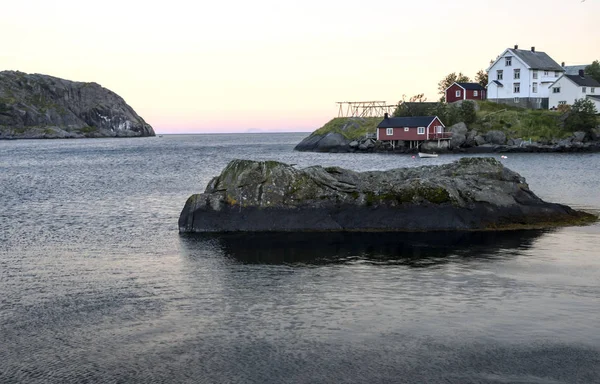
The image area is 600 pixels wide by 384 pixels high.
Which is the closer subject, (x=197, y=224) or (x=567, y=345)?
(x=567, y=345)

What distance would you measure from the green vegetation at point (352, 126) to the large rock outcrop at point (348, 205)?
3820 inches

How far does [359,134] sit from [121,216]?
98.0 metres

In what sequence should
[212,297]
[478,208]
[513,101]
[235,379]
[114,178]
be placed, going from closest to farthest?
[235,379] < [212,297] < [478,208] < [114,178] < [513,101]

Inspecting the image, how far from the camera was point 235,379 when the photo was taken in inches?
562

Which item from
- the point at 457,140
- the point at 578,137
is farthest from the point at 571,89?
the point at 457,140

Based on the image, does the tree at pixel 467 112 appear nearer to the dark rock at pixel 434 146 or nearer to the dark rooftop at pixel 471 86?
the dark rock at pixel 434 146

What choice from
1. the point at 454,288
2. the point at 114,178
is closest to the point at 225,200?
the point at 454,288

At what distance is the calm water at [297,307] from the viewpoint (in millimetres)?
14852

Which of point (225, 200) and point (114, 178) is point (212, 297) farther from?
point (114, 178)

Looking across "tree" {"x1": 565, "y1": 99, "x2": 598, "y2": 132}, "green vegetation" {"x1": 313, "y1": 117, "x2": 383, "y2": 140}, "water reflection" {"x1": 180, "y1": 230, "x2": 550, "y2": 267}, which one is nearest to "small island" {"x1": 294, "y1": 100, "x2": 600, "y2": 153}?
"tree" {"x1": 565, "y1": 99, "x2": 598, "y2": 132}

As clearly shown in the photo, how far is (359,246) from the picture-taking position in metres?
29.4

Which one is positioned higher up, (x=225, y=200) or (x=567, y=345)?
(x=225, y=200)

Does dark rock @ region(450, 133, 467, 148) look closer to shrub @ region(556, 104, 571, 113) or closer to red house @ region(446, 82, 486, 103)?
red house @ region(446, 82, 486, 103)

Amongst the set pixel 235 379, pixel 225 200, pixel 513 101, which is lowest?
pixel 235 379
